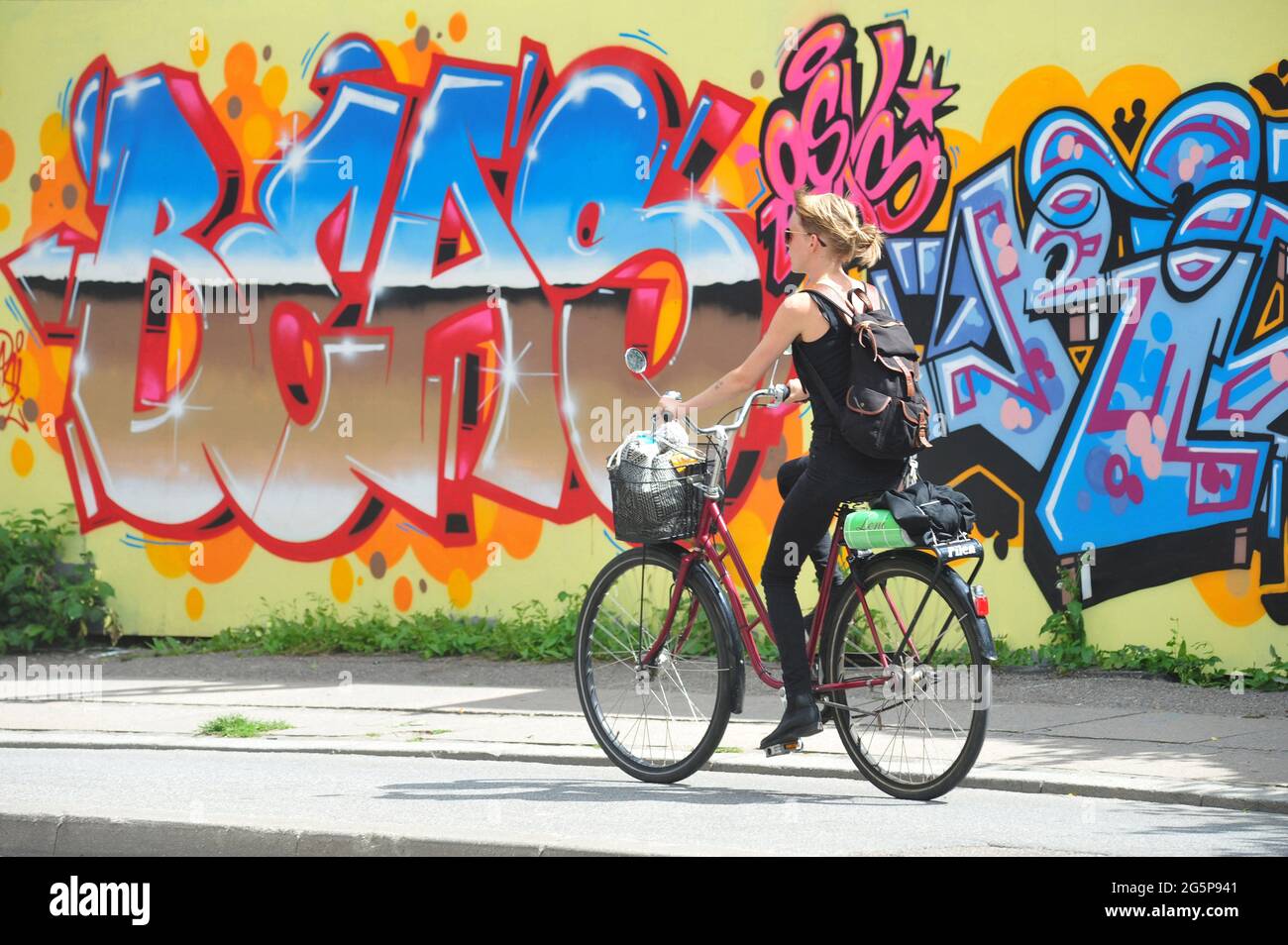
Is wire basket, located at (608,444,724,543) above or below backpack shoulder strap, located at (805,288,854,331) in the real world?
below

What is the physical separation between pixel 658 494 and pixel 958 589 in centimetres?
124

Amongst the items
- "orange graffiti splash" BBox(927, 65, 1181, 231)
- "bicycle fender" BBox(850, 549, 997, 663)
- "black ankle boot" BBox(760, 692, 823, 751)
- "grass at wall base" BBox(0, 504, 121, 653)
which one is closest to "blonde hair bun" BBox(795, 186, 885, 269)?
"bicycle fender" BBox(850, 549, 997, 663)

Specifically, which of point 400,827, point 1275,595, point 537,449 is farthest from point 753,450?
point 400,827

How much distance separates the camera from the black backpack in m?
6.28

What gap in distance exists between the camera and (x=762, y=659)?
713 cm

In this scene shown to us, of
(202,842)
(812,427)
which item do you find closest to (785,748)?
(812,427)

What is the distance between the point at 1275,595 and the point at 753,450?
3142 mm

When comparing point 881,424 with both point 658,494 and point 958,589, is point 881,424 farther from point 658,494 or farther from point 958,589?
point 658,494

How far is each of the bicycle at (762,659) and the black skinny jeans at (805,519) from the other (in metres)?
0.06

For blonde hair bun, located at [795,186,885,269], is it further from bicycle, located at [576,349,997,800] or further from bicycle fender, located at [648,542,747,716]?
bicycle fender, located at [648,542,747,716]

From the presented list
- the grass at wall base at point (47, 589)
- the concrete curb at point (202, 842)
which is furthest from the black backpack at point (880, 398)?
the grass at wall base at point (47, 589)

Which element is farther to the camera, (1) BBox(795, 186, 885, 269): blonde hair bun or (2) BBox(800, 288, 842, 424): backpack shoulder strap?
(1) BBox(795, 186, 885, 269): blonde hair bun
